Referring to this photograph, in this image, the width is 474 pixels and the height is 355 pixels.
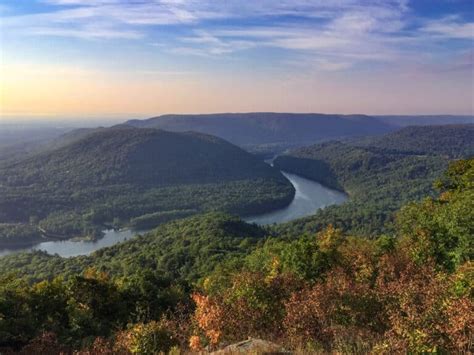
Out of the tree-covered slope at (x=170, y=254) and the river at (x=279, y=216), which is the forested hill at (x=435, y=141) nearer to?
the river at (x=279, y=216)

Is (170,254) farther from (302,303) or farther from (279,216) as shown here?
(279,216)

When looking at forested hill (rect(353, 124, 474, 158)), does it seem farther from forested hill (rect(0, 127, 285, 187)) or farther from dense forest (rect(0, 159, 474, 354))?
dense forest (rect(0, 159, 474, 354))

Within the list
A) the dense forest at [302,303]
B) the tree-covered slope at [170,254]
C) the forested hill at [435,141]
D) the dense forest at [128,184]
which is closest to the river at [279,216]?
the dense forest at [128,184]

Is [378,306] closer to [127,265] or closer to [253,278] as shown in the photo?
[253,278]

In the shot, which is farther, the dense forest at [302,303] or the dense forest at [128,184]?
the dense forest at [128,184]

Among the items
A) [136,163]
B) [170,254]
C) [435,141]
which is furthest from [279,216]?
[435,141]

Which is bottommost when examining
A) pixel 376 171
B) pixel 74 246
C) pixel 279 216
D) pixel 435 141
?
pixel 74 246
